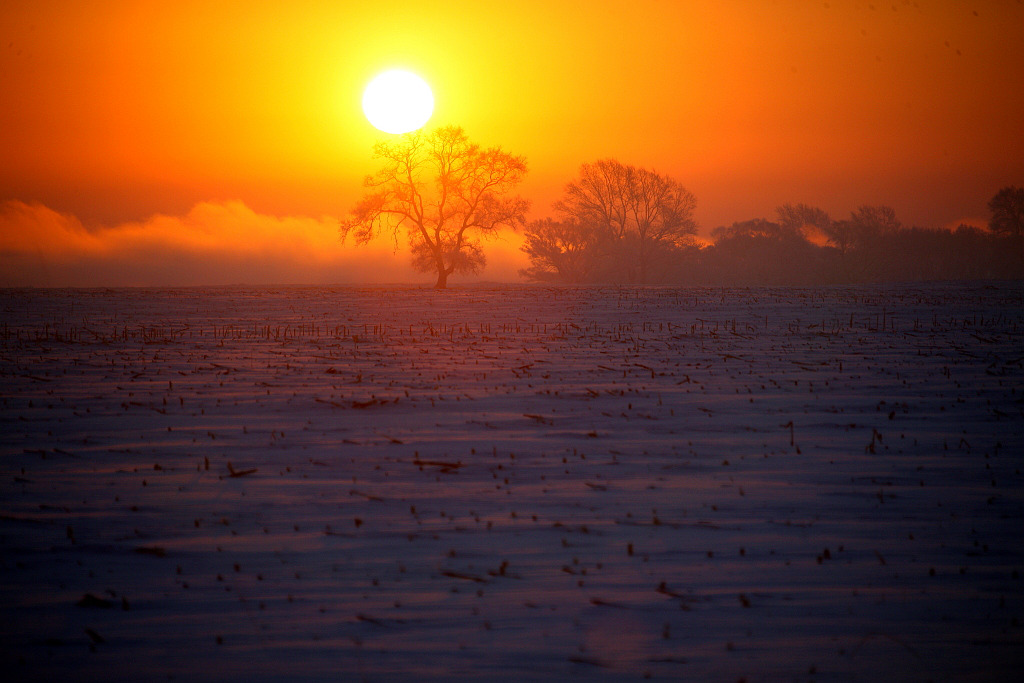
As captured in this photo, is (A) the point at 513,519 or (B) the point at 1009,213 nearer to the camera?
(A) the point at 513,519

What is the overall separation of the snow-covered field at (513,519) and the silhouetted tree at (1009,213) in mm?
58942

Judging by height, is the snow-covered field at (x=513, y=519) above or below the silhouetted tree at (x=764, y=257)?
below

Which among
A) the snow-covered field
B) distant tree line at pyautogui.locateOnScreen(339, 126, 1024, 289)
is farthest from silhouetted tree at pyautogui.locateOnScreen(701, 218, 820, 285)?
the snow-covered field

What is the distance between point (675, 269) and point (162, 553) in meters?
60.5

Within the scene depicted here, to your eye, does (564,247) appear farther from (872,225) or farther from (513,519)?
(513,519)

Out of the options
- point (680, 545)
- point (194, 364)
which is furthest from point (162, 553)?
point (194, 364)

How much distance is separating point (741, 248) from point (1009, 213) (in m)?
22.0

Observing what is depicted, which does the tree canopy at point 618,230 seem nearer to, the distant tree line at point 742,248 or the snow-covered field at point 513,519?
the distant tree line at point 742,248

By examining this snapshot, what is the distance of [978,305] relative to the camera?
25.1 metres

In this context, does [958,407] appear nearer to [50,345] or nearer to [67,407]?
[67,407]

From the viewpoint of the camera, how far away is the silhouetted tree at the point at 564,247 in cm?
6212

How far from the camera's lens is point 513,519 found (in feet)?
20.0

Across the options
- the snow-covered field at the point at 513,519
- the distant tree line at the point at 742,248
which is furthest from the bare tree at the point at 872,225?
the snow-covered field at the point at 513,519

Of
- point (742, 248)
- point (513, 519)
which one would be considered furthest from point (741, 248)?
point (513, 519)
